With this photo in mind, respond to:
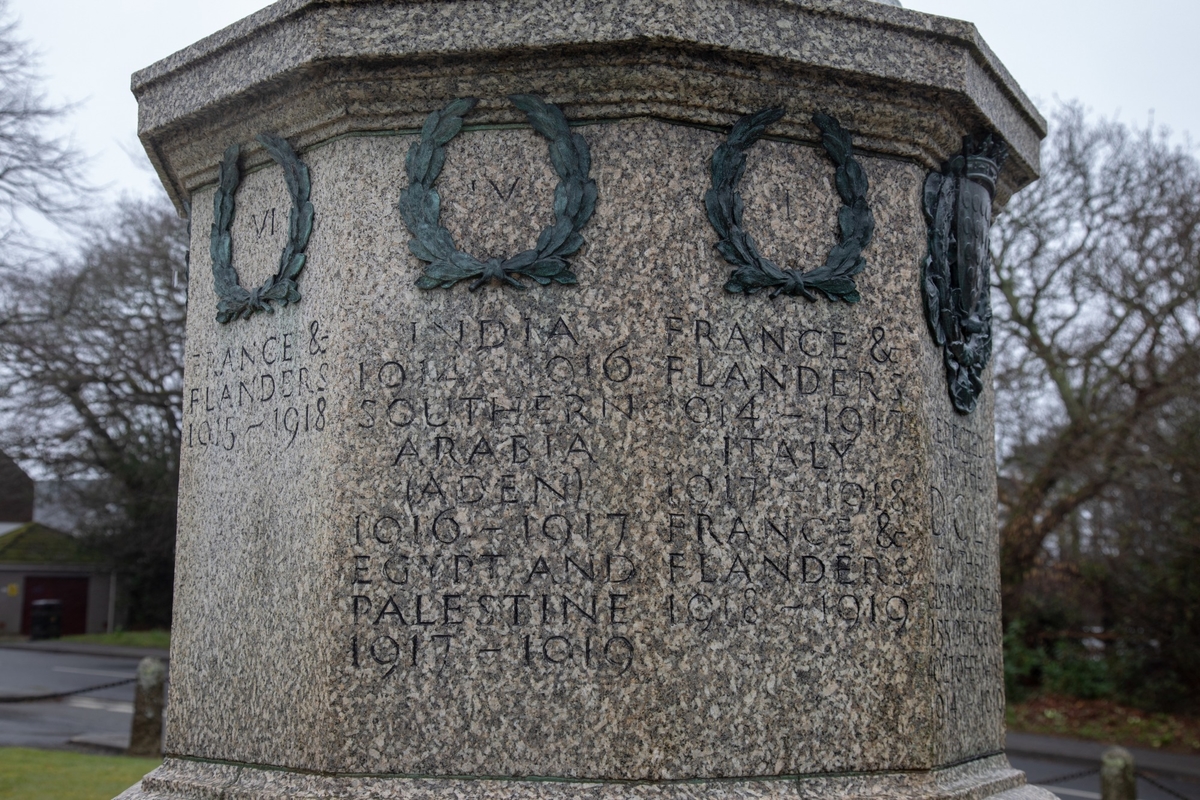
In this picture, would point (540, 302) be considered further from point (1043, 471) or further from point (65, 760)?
point (1043, 471)

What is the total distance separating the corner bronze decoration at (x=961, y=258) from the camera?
3551 mm

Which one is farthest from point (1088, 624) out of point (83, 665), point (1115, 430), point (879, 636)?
point (83, 665)

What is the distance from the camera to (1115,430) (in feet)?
56.1

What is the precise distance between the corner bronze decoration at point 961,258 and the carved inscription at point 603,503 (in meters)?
0.56

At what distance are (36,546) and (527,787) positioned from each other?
4000 cm

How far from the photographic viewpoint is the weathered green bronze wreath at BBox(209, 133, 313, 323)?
11.1ft

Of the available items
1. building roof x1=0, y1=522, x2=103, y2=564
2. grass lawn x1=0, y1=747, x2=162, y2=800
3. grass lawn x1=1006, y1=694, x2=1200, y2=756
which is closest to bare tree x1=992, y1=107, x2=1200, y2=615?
grass lawn x1=1006, y1=694, x2=1200, y2=756

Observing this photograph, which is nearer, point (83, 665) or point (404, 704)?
point (404, 704)

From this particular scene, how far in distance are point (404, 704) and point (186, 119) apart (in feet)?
6.45

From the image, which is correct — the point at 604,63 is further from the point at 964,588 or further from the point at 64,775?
the point at 64,775

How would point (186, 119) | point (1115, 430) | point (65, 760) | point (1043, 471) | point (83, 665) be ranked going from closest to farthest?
point (186, 119) < point (65, 760) < point (1115, 430) < point (1043, 471) < point (83, 665)

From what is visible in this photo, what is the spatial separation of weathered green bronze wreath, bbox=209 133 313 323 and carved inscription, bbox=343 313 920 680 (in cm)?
44

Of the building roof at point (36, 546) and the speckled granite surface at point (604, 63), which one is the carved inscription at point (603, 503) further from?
the building roof at point (36, 546)

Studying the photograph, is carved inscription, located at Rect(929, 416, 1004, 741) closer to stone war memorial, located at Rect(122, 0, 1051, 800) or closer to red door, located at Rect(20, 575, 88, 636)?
stone war memorial, located at Rect(122, 0, 1051, 800)
